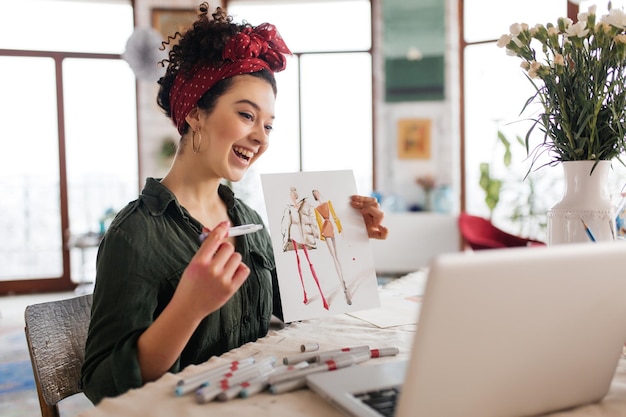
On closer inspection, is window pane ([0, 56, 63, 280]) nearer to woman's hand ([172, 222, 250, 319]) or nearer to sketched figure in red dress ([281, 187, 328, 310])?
sketched figure in red dress ([281, 187, 328, 310])

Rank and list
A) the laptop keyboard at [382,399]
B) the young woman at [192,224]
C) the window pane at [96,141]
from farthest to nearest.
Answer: the window pane at [96,141], the young woman at [192,224], the laptop keyboard at [382,399]

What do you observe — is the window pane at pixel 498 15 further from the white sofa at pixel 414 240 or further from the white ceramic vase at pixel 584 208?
the white ceramic vase at pixel 584 208

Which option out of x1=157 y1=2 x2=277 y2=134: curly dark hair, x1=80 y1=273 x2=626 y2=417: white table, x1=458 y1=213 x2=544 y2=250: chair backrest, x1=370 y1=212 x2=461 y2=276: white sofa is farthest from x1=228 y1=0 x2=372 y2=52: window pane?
x1=80 y1=273 x2=626 y2=417: white table

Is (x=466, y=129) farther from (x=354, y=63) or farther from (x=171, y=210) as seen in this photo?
(x=171, y=210)

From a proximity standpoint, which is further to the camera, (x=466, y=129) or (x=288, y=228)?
(x=466, y=129)

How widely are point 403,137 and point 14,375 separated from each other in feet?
13.8

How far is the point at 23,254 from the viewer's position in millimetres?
5996

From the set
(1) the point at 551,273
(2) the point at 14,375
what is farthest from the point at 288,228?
(2) the point at 14,375

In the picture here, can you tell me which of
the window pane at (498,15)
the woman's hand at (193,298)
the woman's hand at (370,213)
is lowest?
the woman's hand at (193,298)

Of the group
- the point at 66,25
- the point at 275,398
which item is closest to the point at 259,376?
the point at 275,398

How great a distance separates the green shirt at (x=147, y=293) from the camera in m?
1.04

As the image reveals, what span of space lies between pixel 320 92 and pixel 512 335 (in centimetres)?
585

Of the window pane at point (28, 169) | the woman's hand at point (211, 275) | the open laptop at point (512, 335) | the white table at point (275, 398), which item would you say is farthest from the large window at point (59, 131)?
the open laptop at point (512, 335)

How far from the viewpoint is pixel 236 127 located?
4.18ft
